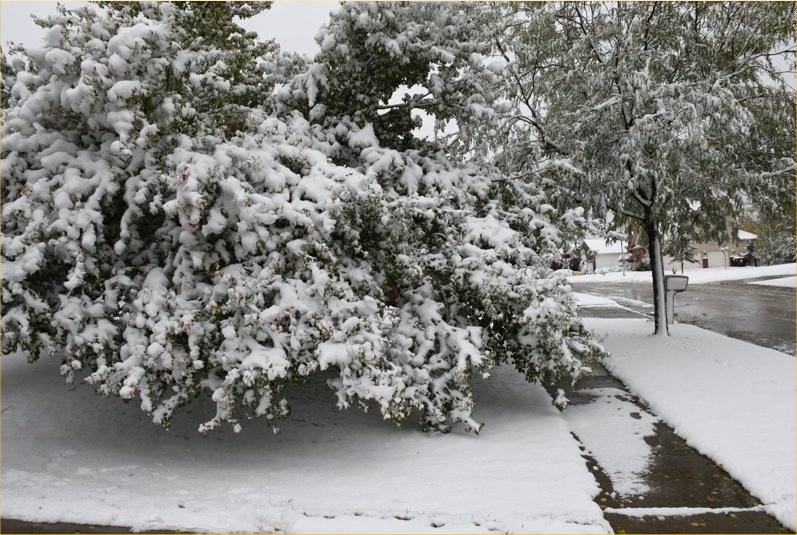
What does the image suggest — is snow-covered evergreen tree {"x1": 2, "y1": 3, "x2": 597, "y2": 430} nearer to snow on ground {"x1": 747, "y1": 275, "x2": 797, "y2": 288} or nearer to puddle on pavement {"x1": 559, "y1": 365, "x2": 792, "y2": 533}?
puddle on pavement {"x1": 559, "y1": 365, "x2": 792, "y2": 533}

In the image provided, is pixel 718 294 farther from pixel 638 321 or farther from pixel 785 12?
pixel 785 12

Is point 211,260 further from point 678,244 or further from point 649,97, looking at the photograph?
point 678,244

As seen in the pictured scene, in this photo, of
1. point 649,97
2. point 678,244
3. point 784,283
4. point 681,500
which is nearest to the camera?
point 681,500

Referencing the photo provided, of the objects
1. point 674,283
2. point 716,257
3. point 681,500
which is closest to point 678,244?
point 674,283

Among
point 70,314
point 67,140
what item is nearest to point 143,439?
point 70,314

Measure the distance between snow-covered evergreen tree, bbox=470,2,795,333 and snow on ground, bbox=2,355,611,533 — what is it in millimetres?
4437

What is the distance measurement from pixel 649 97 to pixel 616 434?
18.4 feet

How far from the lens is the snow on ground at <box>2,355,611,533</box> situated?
16.9 feet

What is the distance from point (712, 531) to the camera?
5.01 m

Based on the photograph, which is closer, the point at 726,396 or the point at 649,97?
the point at 726,396

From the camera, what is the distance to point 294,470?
21.7 ft

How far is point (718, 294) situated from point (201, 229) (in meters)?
22.9

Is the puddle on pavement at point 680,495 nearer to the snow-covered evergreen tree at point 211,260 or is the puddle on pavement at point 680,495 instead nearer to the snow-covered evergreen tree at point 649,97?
the snow-covered evergreen tree at point 211,260

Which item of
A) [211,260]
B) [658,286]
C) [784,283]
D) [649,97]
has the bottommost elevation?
[784,283]
